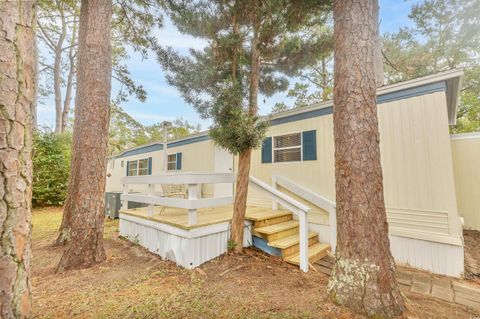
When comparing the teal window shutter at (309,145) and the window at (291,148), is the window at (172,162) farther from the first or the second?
the teal window shutter at (309,145)

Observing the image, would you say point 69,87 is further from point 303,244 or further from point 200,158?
point 303,244

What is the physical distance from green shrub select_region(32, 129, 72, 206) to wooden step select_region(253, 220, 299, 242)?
33.4 feet

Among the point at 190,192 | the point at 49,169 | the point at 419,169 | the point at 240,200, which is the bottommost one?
the point at 240,200

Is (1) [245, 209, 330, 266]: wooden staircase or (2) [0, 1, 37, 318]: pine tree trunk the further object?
(1) [245, 209, 330, 266]: wooden staircase

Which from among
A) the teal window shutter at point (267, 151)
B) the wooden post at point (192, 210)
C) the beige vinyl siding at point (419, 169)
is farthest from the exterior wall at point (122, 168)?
the beige vinyl siding at point (419, 169)

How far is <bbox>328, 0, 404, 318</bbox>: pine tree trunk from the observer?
2.22m

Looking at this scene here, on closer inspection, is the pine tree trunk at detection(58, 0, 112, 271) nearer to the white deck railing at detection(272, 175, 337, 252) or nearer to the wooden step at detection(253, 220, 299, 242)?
the wooden step at detection(253, 220, 299, 242)

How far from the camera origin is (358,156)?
2379 millimetres

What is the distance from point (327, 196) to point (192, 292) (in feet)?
10.6

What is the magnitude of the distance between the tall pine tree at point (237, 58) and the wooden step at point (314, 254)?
0.92 metres

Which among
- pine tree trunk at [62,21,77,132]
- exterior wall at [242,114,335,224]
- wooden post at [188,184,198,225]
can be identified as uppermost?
pine tree trunk at [62,21,77,132]

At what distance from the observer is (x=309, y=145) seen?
505cm

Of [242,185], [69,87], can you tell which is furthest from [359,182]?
[69,87]

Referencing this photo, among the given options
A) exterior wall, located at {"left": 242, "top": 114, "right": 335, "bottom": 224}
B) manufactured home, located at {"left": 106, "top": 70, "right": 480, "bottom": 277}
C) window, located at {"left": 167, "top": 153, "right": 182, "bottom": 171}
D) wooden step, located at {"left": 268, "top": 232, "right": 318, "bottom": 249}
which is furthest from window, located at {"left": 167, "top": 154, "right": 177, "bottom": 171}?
wooden step, located at {"left": 268, "top": 232, "right": 318, "bottom": 249}
